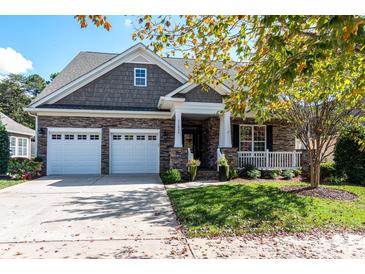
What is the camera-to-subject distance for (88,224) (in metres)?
5.23

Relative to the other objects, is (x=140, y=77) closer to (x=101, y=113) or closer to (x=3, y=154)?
(x=101, y=113)

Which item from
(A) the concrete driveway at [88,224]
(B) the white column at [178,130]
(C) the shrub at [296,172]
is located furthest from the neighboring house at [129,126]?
(A) the concrete driveway at [88,224]

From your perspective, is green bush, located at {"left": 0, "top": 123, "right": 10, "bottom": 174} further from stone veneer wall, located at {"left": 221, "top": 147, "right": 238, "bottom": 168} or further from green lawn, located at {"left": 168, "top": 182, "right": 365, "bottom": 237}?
stone veneer wall, located at {"left": 221, "top": 147, "right": 238, "bottom": 168}

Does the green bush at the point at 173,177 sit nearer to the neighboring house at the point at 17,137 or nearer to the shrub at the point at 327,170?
the shrub at the point at 327,170

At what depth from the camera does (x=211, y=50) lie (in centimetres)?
636

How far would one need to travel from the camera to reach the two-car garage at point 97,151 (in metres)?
13.4

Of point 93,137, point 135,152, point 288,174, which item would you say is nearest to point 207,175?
point 288,174

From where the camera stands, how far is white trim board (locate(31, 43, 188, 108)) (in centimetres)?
1332

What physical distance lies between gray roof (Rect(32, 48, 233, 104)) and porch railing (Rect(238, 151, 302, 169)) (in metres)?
6.35

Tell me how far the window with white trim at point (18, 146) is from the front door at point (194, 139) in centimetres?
1351
